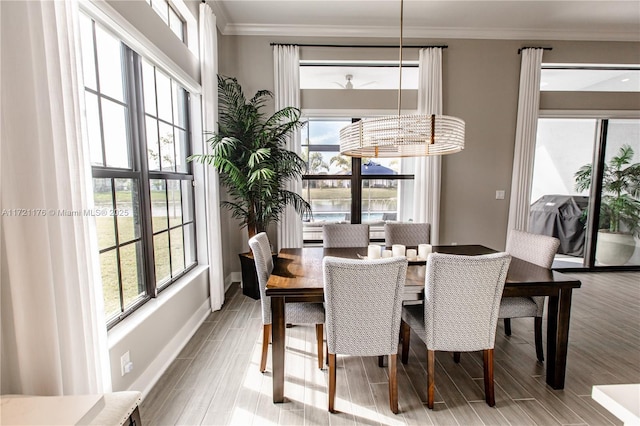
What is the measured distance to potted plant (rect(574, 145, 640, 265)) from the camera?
425 cm

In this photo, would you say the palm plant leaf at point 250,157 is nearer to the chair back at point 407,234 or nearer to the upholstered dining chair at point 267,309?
the upholstered dining chair at point 267,309

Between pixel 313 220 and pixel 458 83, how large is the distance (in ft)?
9.01

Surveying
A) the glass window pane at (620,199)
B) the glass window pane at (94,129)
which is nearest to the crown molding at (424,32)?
the glass window pane at (620,199)

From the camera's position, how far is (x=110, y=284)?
1.84 m

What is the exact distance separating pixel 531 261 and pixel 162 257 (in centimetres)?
305

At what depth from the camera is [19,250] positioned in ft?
3.44

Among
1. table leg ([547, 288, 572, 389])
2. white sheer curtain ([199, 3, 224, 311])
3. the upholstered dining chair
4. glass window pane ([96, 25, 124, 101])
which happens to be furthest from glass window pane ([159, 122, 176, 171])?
table leg ([547, 288, 572, 389])

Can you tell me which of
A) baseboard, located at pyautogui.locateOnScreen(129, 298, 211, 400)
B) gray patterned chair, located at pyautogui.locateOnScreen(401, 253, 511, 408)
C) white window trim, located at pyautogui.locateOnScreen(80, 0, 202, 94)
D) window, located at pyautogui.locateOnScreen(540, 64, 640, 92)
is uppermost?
window, located at pyautogui.locateOnScreen(540, 64, 640, 92)

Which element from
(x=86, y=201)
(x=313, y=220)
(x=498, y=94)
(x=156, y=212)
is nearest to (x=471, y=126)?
(x=498, y=94)

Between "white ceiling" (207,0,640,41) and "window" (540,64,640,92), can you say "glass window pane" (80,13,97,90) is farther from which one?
"window" (540,64,640,92)

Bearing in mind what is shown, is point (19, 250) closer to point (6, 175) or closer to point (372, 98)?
point (6, 175)

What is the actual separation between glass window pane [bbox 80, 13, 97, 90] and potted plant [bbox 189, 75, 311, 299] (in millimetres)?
1161

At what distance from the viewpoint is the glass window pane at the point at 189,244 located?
293 centimetres

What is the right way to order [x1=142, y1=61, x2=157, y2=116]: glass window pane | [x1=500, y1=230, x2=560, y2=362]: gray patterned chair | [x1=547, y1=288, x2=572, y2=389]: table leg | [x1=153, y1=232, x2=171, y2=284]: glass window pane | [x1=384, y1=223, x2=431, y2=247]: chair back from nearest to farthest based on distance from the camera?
[x1=547, y1=288, x2=572, y2=389]: table leg → [x1=500, y1=230, x2=560, y2=362]: gray patterned chair → [x1=142, y1=61, x2=157, y2=116]: glass window pane → [x1=153, y1=232, x2=171, y2=284]: glass window pane → [x1=384, y1=223, x2=431, y2=247]: chair back
